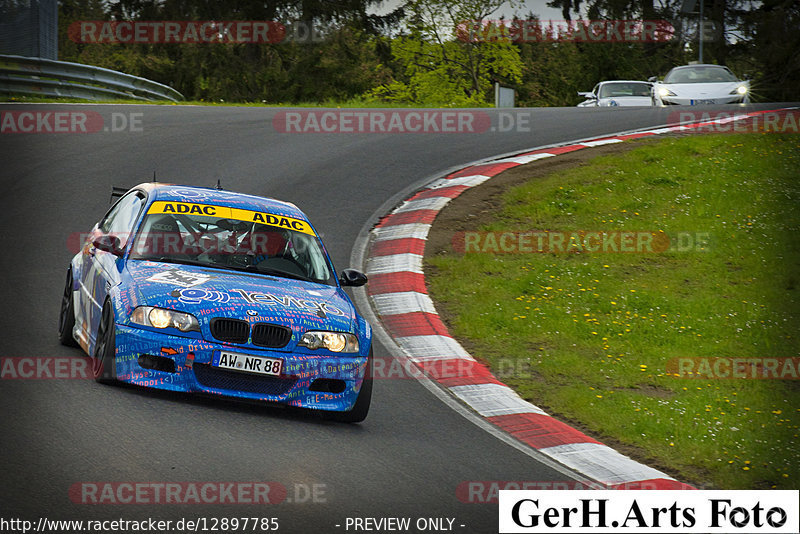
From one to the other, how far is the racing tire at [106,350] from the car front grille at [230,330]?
69cm

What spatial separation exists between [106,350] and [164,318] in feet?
1.72

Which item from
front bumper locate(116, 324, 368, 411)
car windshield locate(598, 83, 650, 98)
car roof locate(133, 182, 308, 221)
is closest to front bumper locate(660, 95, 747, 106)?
car windshield locate(598, 83, 650, 98)

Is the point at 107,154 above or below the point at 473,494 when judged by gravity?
above

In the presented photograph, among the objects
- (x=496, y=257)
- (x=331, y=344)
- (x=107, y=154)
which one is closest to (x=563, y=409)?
(x=331, y=344)

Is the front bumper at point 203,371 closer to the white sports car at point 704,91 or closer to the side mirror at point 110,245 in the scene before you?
the side mirror at point 110,245

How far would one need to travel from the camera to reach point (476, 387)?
839 centimetres

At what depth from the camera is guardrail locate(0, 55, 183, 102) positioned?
20.0 metres

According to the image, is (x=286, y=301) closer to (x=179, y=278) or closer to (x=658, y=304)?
(x=179, y=278)

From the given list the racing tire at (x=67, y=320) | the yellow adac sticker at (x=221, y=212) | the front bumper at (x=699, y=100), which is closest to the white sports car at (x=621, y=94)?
the front bumper at (x=699, y=100)

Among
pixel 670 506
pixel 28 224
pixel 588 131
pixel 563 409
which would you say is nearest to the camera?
pixel 670 506

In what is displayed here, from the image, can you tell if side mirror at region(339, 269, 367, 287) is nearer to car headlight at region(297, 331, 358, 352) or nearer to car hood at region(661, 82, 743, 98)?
car headlight at region(297, 331, 358, 352)

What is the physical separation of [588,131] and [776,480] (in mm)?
13199

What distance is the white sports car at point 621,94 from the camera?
31141mm

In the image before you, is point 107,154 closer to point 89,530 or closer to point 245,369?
point 245,369
